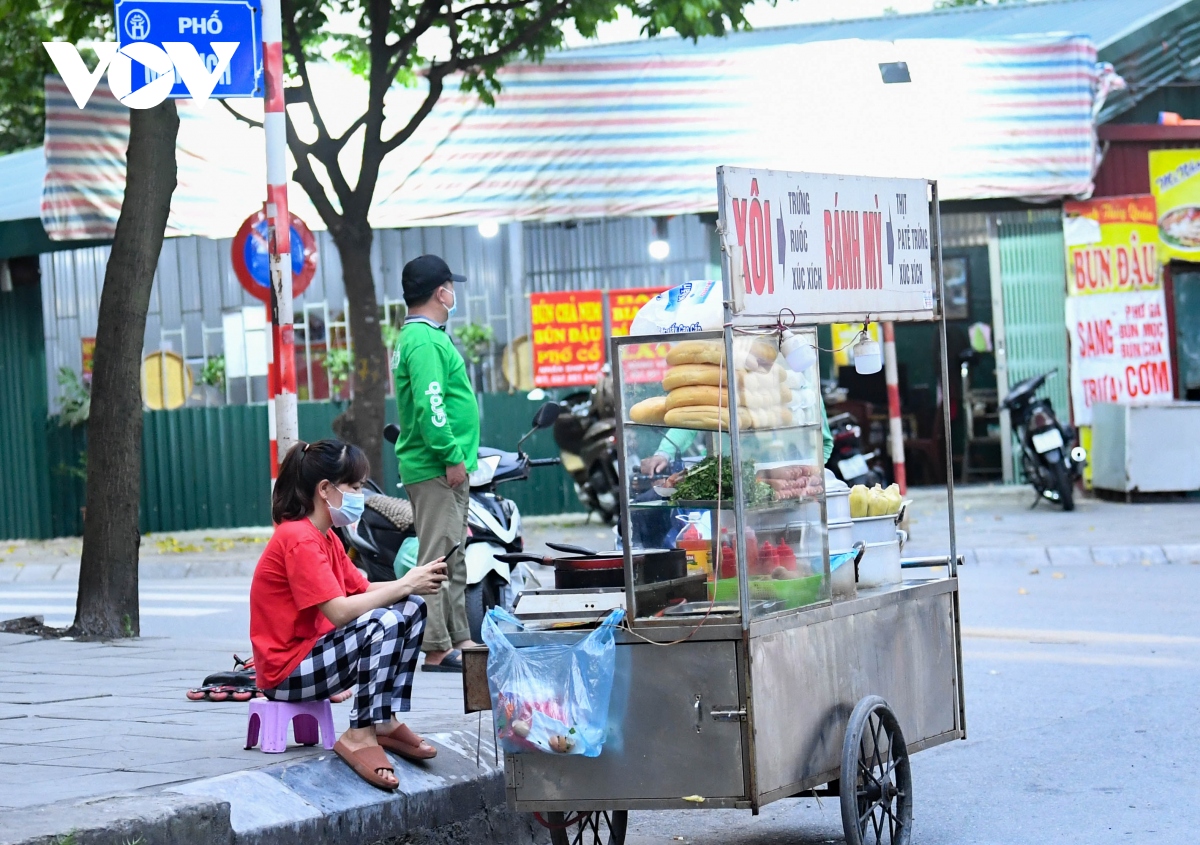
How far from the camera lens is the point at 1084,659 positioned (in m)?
8.30

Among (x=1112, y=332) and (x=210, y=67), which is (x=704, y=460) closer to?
(x=210, y=67)

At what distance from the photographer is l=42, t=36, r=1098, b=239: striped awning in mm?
15680

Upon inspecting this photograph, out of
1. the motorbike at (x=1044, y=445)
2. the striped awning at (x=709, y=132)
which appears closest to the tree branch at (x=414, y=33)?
the striped awning at (x=709, y=132)

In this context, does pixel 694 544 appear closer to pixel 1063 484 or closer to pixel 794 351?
pixel 794 351

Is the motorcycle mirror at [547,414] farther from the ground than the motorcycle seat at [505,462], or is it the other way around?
the motorcycle mirror at [547,414]

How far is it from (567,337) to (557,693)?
39.1 feet

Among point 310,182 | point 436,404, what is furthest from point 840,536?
point 310,182

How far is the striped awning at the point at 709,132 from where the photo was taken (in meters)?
15.7

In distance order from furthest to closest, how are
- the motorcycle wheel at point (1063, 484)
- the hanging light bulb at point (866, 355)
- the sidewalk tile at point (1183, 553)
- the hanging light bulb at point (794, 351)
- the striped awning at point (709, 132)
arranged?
the striped awning at point (709, 132) → the motorcycle wheel at point (1063, 484) → the sidewalk tile at point (1183, 553) → the hanging light bulb at point (866, 355) → the hanging light bulb at point (794, 351)

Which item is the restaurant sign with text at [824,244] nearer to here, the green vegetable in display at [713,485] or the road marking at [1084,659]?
the green vegetable in display at [713,485]

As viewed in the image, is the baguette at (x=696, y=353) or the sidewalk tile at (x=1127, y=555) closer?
the baguette at (x=696, y=353)

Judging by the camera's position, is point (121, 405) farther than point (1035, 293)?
No

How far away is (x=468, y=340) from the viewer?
1680cm

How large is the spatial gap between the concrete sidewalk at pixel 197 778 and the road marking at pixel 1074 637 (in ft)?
11.7
